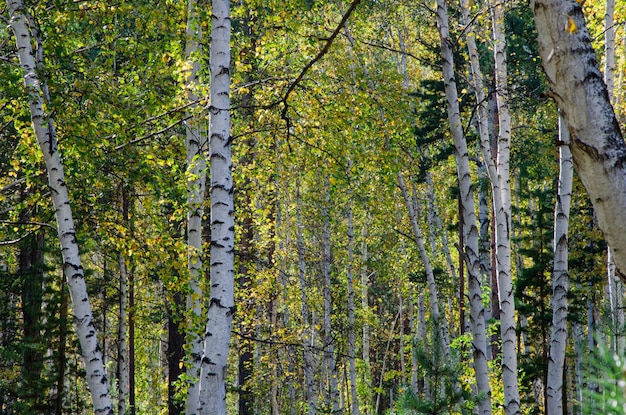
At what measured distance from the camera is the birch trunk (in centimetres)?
163

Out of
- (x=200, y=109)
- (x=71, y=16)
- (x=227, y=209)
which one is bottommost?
(x=227, y=209)

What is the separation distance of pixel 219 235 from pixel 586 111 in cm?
414

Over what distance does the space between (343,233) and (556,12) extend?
2199 centimetres

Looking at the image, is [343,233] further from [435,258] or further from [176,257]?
[176,257]

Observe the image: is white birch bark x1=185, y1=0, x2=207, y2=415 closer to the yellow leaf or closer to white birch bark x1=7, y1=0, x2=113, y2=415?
white birch bark x1=7, y1=0, x2=113, y2=415

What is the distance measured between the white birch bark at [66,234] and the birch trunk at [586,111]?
572 cm

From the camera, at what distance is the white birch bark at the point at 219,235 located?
5301 mm

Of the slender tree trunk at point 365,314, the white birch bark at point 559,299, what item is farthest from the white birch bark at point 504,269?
the slender tree trunk at point 365,314

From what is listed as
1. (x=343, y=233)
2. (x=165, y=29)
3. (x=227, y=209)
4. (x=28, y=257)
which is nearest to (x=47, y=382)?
(x=28, y=257)

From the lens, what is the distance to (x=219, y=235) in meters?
5.50

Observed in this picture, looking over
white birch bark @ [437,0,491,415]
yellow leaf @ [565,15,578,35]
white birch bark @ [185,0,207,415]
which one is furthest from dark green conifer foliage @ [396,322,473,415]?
yellow leaf @ [565,15,578,35]

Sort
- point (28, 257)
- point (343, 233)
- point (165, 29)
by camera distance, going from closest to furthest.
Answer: point (165, 29) < point (28, 257) < point (343, 233)

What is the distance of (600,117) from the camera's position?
66.0 inches

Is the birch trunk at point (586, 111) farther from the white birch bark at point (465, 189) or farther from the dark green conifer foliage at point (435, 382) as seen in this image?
the white birch bark at point (465, 189)
